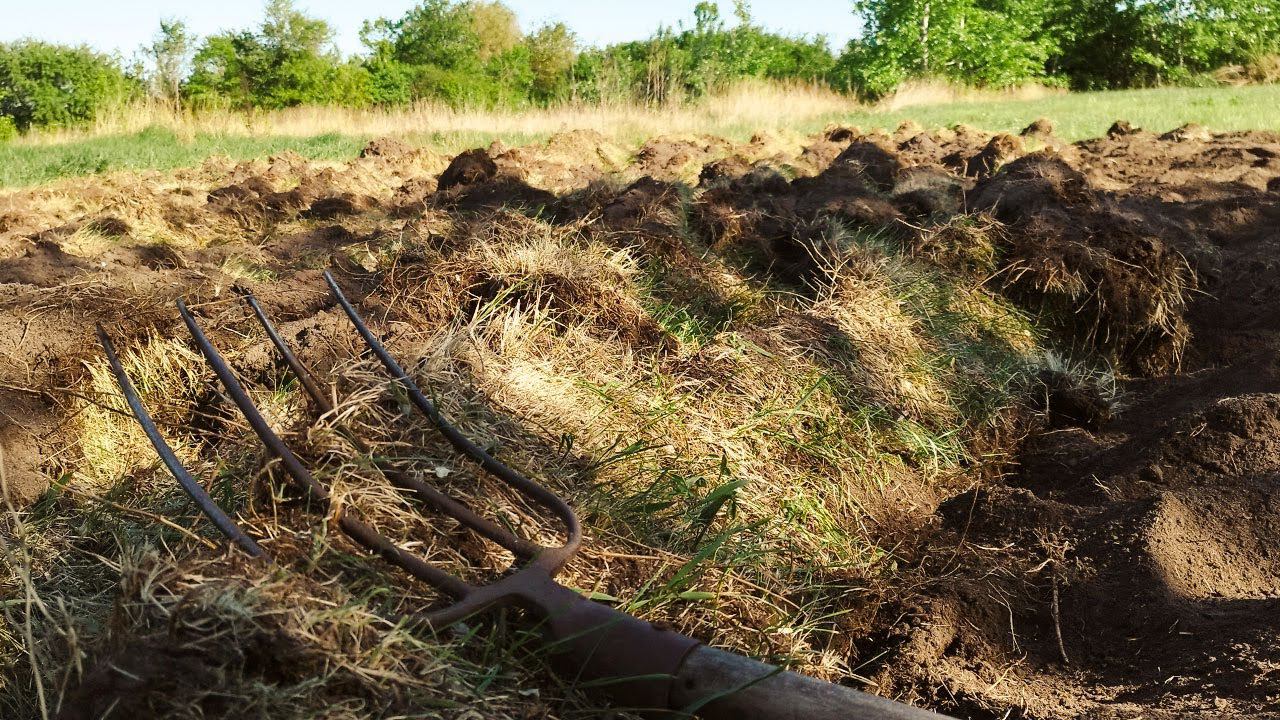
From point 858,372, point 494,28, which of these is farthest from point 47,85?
point 858,372

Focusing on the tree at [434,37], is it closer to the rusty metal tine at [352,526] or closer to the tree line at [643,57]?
the tree line at [643,57]

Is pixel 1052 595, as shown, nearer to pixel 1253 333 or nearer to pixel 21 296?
pixel 1253 333

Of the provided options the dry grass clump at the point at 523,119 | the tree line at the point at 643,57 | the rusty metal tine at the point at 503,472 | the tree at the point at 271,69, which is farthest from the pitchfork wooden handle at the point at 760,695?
the tree at the point at 271,69

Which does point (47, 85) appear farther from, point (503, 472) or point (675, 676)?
point (675, 676)

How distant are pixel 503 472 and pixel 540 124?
1223 centimetres

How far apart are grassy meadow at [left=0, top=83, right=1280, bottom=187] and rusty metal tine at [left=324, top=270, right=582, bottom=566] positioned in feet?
25.9

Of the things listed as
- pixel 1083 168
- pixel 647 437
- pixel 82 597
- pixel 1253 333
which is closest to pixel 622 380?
pixel 647 437

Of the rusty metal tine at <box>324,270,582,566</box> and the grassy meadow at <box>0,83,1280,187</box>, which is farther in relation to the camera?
the grassy meadow at <box>0,83,1280,187</box>

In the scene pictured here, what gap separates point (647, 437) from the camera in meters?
3.36

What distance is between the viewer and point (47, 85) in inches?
918

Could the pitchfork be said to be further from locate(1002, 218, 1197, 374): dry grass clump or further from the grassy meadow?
the grassy meadow

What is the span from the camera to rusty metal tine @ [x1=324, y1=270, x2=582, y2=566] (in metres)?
2.24

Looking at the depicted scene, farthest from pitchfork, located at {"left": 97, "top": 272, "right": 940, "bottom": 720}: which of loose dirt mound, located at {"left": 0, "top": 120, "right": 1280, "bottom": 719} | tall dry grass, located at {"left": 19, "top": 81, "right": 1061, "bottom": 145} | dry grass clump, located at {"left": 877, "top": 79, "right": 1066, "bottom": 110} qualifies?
dry grass clump, located at {"left": 877, "top": 79, "right": 1066, "bottom": 110}

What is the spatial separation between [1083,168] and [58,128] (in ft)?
68.0
